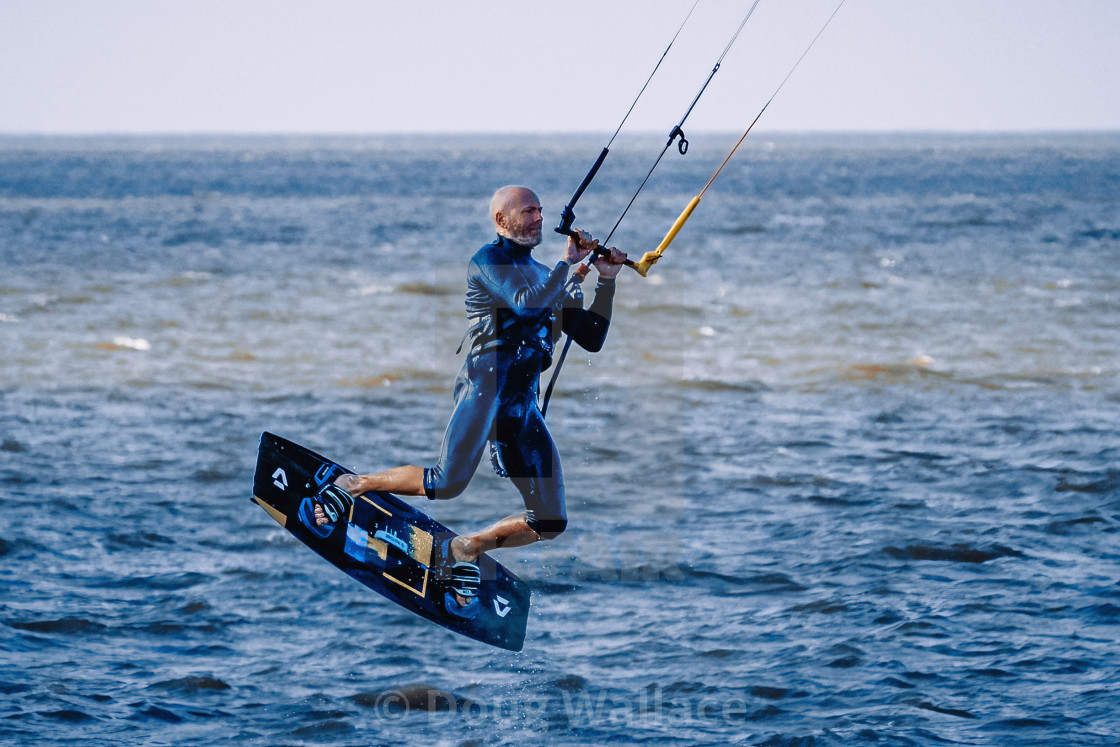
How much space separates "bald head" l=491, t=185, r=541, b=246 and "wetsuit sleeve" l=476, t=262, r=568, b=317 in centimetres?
23

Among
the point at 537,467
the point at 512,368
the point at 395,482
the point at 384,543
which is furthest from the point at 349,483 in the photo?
the point at 512,368

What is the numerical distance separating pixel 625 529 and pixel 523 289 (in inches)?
541

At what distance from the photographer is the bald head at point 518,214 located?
784 cm

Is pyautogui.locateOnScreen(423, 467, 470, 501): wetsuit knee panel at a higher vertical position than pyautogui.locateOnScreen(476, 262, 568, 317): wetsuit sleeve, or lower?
lower

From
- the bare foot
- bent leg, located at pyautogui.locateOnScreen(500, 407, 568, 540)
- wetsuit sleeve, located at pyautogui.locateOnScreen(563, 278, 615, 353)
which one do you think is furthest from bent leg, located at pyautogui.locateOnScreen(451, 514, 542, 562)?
wetsuit sleeve, located at pyautogui.locateOnScreen(563, 278, 615, 353)

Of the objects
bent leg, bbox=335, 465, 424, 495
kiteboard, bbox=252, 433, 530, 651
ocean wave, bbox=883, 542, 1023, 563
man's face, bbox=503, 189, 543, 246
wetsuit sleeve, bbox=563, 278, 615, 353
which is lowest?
kiteboard, bbox=252, 433, 530, 651

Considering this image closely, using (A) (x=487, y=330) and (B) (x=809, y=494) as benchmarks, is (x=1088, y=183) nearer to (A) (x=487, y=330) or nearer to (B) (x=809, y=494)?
(B) (x=809, y=494)

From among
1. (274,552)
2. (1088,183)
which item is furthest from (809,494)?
(1088,183)

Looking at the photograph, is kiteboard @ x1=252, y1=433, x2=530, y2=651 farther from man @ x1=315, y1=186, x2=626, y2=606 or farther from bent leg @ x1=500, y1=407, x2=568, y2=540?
bent leg @ x1=500, y1=407, x2=568, y2=540

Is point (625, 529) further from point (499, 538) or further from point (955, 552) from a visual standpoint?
point (499, 538)

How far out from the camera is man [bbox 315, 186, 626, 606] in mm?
7887

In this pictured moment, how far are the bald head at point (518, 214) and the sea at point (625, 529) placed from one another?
26.7 ft

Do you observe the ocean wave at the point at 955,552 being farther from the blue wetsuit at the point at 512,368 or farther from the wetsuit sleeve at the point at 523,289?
the wetsuit sleeve at the point at 523,289

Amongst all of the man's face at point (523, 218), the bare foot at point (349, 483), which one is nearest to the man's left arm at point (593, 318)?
the man's face at point (523, 218)
